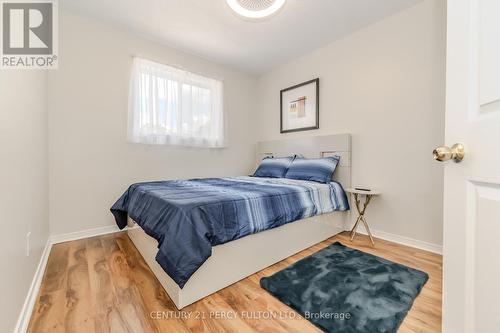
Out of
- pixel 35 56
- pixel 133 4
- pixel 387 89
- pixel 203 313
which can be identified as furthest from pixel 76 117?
pixel 387 89

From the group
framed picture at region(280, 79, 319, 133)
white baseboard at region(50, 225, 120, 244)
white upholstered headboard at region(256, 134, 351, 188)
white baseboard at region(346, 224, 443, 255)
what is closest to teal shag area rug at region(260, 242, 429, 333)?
white baseboard at region(346, 224, 443, 255)

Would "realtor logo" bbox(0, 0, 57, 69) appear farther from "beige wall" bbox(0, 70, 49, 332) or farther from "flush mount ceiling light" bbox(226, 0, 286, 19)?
"flush mount ceiling light" bbox(226, 0, 286, 19)

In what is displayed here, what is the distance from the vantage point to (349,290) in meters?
1.50

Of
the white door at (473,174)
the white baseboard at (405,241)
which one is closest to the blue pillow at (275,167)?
the white baseboard at (405,241)

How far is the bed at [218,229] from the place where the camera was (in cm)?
134

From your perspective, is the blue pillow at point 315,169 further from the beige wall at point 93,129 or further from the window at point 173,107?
the beige wall at point 93,129

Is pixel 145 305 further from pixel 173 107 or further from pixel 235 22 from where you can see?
pixel 235 22

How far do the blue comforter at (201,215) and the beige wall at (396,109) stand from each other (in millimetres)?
912

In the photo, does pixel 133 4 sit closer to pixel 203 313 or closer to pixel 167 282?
pixel 167 282

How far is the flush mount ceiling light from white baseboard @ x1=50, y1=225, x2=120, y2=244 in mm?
2822

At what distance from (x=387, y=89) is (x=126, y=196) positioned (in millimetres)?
3164

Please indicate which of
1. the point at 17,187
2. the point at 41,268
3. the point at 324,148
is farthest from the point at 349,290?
the point at 41,268

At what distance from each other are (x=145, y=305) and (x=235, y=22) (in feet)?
9.37

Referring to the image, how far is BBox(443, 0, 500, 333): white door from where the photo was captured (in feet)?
1.83
